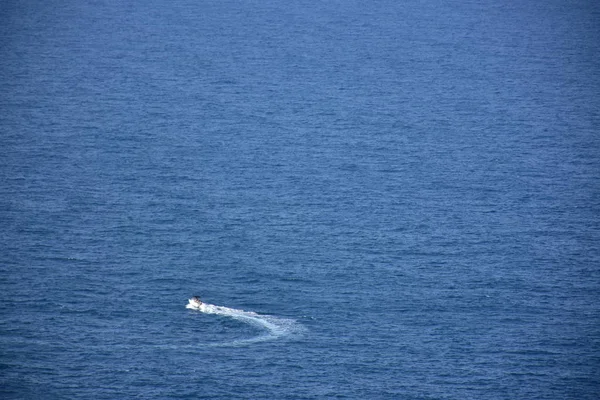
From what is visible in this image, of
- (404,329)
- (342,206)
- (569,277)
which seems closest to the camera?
(404,329)

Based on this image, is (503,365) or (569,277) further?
(569,277)

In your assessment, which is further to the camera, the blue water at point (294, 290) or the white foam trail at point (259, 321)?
the white foam trail at point (259, 321)

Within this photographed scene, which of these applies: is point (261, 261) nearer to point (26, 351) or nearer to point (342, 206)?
point (342, 206)

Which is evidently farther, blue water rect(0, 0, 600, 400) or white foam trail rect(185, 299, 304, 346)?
white foam trail rect(185, 299, 304, 346)

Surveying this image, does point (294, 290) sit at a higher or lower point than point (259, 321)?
higher

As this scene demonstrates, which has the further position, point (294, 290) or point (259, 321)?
point (294, 290)

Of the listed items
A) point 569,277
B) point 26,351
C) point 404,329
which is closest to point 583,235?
point 569,277

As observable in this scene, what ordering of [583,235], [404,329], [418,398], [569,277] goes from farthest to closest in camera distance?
1. [583,235]
2. [569,277]
3. [404,329]
4. [418,398]
